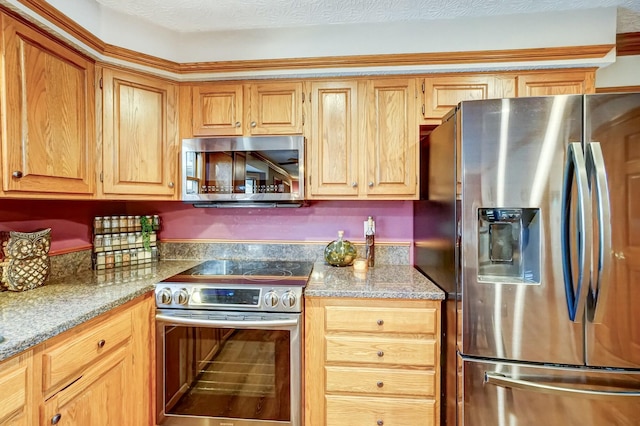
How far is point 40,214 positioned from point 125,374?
1020 millimetres

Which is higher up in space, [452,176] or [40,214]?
[452,176]

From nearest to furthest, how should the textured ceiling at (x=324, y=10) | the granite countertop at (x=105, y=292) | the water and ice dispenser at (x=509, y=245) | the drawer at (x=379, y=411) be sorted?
the granite countertop at (x=105, y=292), the water and ice dispenser at (x=509, y=245), the drawer at (x=379, y=411), the textured ceiling at (x=324, y=10)

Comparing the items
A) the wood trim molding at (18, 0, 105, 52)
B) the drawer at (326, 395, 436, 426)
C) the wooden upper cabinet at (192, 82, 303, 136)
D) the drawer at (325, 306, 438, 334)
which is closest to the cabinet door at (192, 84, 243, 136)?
the wooden upper cabinet at (192, 82, 303, 136)

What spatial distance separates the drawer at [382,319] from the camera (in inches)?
58.6

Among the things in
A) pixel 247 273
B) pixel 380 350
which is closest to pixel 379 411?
pixel 380 350

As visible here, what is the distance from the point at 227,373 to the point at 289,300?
1.71 ft

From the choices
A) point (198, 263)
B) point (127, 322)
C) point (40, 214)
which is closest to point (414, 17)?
point (198, 263)

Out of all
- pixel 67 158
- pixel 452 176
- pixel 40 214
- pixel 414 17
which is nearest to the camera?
pixel 452 176

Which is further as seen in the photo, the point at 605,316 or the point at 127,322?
the point at 127,322

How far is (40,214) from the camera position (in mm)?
1651

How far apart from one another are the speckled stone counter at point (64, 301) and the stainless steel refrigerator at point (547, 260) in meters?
1.54

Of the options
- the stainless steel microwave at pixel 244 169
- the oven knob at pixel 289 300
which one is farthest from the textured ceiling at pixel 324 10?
the oven knob at pixel 289 300

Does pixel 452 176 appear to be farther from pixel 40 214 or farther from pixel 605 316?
pixel 40 214

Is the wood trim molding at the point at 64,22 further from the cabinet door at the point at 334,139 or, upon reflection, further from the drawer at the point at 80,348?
the drawer at the point at 80,348
